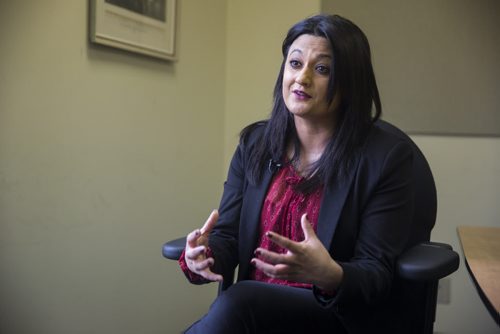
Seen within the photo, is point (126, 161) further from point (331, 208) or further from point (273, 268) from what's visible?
point (273, 268)

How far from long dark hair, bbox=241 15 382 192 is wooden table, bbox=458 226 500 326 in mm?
353

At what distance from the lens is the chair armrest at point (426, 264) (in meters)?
0.99

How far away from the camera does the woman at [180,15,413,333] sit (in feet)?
3.24

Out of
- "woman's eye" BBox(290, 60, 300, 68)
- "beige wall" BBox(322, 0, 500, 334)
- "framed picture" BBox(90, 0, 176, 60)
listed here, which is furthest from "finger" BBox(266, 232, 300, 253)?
"beige wall" BBox(322, 0, 500, 334)

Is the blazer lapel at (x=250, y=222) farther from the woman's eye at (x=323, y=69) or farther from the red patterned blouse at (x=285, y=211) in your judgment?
the woman's eye at (x=323, y=69)

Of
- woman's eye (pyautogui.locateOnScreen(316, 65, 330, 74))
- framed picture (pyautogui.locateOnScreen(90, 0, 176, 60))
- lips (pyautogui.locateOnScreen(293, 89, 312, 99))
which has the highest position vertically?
framed picture (pyautogui.locateOnScreen(90, 0, 176, 60))

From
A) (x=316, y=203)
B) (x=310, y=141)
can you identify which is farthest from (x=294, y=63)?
(x=316, y=203)

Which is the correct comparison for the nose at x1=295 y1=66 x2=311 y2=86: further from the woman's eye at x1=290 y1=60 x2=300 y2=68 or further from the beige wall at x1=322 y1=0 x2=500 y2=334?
the beige wall at x1=322 y1=0 x2=500 y2=334


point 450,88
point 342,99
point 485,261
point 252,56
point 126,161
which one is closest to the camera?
point 485,261

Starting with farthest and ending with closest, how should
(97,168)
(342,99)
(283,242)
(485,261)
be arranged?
1. (97,168)
2. (342,99)
3. (485,261)
4. (283,242)

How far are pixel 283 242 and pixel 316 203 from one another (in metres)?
0.33

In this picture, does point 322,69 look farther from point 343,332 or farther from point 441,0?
point 441,0

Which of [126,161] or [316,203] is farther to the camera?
[126,161]

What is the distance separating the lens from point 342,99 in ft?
3.96
